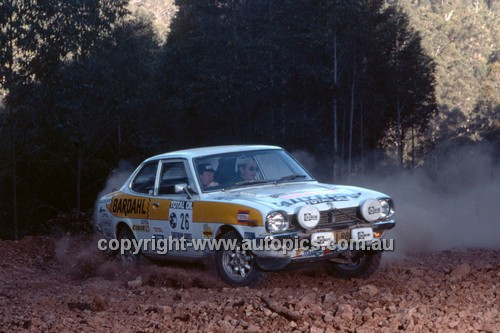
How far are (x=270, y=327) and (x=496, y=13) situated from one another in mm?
196208

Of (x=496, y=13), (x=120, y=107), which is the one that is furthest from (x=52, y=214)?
(x=496, y=13)

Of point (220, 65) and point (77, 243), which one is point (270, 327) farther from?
point (220, 65)

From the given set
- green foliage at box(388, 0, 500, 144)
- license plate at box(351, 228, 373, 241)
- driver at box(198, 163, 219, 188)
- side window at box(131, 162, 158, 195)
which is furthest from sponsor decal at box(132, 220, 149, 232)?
green foliage at box(388, 0, 500, 144)

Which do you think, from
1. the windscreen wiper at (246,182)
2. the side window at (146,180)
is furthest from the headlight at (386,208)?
the side window at (146,180)

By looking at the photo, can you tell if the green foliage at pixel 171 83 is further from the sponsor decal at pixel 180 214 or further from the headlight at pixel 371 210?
the headlight at pixel 371 210

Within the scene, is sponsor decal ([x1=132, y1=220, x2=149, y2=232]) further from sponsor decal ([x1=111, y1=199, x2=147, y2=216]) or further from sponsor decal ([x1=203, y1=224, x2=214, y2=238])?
sponsor decal ([x1=203, y1=224, x2=214, y2=238])

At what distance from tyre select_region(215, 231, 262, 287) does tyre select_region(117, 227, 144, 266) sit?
2011 mm

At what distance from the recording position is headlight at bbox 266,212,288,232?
874 centimetres

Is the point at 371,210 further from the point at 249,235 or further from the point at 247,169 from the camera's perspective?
the point at 247,169

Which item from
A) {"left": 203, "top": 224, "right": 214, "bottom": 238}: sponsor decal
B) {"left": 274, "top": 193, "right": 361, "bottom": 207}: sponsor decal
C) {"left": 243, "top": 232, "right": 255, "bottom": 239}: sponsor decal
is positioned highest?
{"left": 274, "top": 193, "right": 361, "bottom": 207}: sponsor decal

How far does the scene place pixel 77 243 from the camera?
14367 mm

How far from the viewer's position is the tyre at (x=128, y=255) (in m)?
11.1

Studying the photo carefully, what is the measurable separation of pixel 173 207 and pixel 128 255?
1346 mm

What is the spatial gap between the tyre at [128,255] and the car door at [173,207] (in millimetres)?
617
